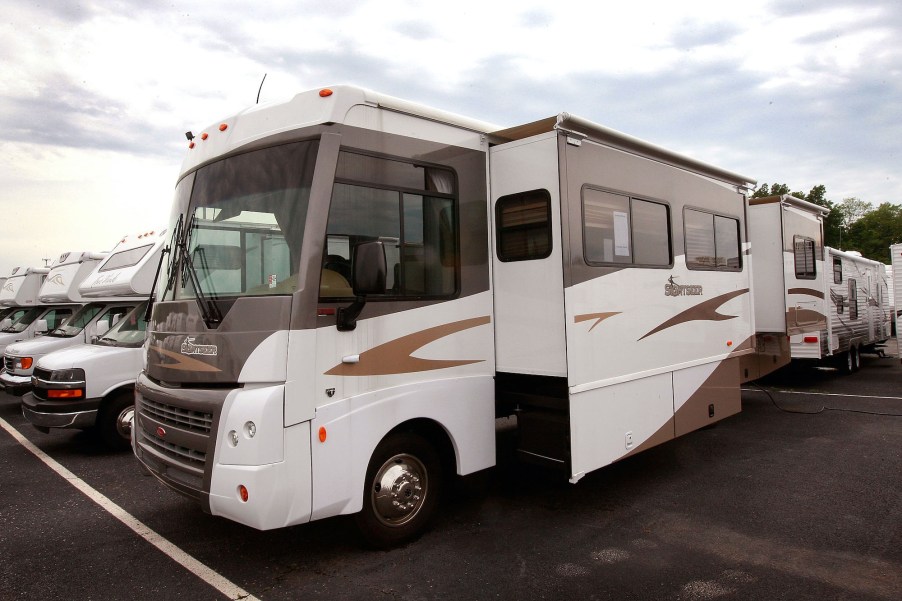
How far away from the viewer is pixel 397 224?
4.45 m

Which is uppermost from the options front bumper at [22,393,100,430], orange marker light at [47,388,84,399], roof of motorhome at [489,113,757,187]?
roof of motorhome at [489,113,757,187]

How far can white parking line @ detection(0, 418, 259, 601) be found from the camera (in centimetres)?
393

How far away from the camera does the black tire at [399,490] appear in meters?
4.27

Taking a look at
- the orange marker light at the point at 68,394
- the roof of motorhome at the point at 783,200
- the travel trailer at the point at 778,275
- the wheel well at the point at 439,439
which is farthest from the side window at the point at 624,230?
the orange marker light at the point at 68,394

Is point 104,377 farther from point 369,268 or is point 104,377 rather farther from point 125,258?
point 369,268

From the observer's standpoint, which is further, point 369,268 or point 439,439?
point 439,439

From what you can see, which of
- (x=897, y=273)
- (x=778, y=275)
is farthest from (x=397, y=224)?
(x=897, y=273)

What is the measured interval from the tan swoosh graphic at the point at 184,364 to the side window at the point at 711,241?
480 cm

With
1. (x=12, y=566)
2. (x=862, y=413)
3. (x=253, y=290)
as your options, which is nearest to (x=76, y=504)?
(x=12, y=566)

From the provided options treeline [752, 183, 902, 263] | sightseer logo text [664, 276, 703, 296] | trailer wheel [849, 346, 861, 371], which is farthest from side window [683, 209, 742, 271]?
treeline [752, 183, 902, 263]

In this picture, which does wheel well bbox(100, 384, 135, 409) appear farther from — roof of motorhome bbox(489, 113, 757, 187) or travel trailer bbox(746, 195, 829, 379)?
travel trailer bbox(746, 195, 829, 379)

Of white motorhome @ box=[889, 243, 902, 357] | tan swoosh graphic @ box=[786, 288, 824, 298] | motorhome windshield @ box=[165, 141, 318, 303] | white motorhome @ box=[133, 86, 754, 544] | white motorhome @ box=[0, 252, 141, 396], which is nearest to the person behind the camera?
white motorhome @ box=[133, 86, 754, 544]

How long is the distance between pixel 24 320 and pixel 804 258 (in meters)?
15.9

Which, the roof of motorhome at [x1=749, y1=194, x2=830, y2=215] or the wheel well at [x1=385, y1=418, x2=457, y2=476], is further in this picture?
the roof of motorhome at [x1=749, y1=194, x2=830, y2=215]
